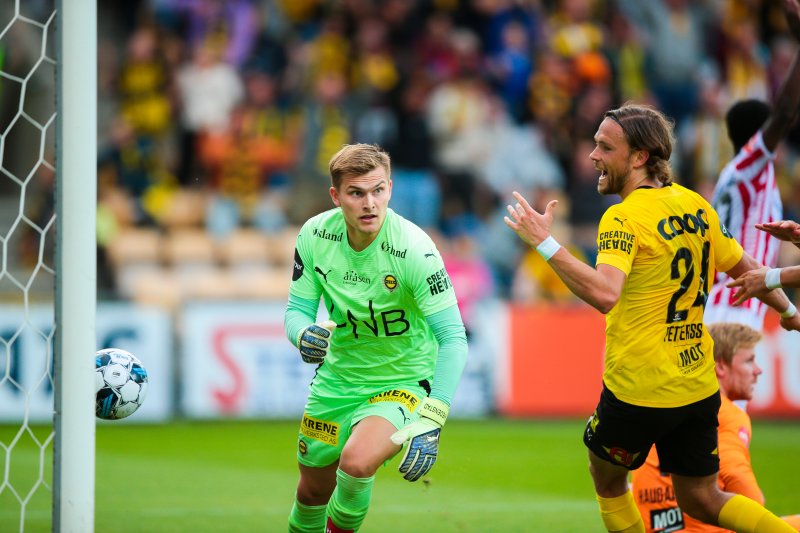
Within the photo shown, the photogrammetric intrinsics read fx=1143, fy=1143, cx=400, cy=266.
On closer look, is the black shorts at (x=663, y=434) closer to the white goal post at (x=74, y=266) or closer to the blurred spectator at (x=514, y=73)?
the white goal post at (x=74, y=266)

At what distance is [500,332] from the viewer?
527 inches

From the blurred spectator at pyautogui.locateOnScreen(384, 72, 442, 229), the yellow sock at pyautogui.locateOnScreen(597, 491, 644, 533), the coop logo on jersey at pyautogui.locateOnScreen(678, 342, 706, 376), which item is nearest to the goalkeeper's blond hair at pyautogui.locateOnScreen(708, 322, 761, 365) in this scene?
the coop logo on jersey at pyautogui.locateOnScreen(678, 342, 706, 376)

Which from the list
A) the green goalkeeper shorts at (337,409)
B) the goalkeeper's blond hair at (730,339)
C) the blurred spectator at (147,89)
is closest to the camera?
the green goalkeeper shorts at (337,409)

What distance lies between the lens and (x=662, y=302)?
5.30m

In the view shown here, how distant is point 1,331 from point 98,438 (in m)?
1.61

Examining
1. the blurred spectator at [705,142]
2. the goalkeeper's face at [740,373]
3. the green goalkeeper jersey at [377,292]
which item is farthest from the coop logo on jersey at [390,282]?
the blurred spectator at [705,142]

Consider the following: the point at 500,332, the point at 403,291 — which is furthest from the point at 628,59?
the point at 403,291

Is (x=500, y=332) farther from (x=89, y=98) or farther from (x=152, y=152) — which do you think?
(x=89, y=98)

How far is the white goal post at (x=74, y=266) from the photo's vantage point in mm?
5426

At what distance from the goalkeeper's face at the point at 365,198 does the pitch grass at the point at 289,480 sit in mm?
1567

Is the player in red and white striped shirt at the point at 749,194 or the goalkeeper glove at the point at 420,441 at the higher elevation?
the player in red and white striped shirt at the point at 749,194

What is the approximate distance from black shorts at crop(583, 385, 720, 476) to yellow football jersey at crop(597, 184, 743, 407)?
5 centimetres

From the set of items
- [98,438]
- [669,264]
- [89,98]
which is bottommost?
[98,438]

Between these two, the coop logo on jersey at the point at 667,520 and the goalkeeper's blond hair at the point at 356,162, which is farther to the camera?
the coop logo on jersey at the point at 667,520
